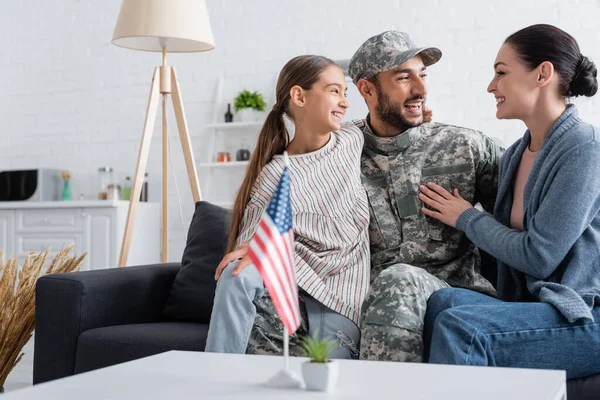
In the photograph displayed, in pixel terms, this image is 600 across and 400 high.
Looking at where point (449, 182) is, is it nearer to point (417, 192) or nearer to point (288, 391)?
point (417, 192)

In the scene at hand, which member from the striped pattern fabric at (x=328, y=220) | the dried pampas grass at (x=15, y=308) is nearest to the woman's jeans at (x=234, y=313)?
the striped pattern fabric at (x=328, y=220)

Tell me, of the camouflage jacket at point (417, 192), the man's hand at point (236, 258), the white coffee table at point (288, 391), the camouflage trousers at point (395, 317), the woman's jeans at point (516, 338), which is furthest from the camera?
the camouflage jacket at point (417, 192)

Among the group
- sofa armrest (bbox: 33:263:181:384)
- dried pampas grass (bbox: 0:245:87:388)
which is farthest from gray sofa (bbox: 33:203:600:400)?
dried pampas grass (bbox: 0:245:87:388)

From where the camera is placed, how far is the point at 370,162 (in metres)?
2.39

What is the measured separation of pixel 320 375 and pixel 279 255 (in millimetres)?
198

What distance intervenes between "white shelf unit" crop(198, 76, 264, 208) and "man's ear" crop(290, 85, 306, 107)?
303cm

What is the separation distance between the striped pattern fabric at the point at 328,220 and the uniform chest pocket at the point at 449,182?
0.66 ft

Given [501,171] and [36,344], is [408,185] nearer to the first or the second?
[501,171]

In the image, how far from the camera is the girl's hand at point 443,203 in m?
Answer: 2.11

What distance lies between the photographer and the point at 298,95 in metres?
2.31

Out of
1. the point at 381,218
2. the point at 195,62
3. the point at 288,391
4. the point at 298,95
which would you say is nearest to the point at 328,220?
the point at 381,218

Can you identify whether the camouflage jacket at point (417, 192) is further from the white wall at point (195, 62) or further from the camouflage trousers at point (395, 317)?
the white wall at point (195, 62)

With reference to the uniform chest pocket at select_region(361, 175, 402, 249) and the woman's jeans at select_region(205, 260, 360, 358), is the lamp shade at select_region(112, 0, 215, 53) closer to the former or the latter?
the uniform chest pocket at select_region(361, 175, 402, 249)

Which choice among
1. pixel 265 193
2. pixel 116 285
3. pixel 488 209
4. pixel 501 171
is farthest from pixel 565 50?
pixel 116 285
